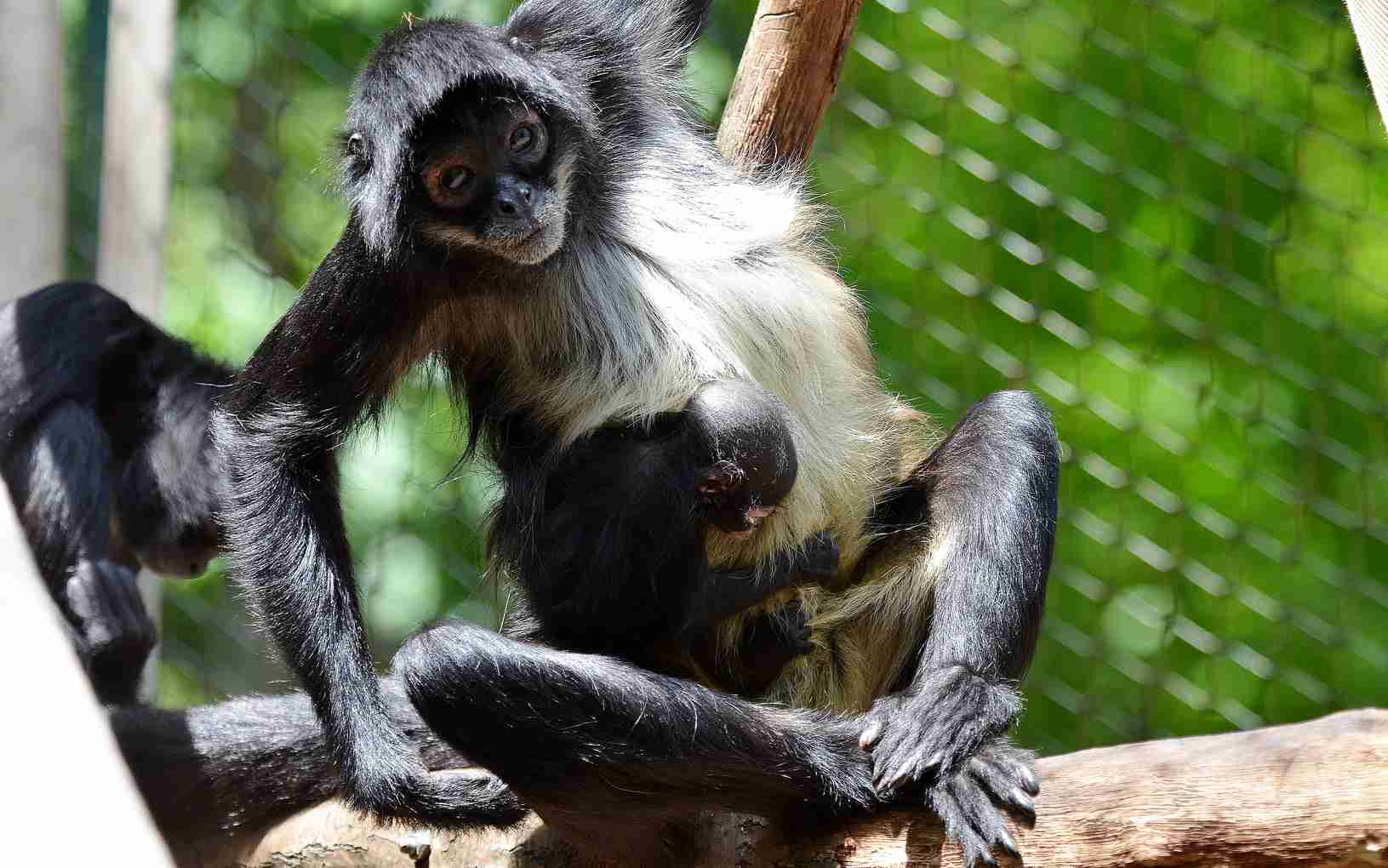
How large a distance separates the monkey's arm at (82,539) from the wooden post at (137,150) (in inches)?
35.2

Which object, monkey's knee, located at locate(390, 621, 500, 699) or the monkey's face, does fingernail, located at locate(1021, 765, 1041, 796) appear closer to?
monkey's knee, located at locate(390, 621, 500, 699)

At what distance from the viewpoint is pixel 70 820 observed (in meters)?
1.12

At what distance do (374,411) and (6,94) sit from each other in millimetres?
2410

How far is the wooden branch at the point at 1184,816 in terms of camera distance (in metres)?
1.81

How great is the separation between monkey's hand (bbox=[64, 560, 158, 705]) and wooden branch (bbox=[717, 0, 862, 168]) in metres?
1.94

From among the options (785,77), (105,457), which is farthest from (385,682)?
(105,457)

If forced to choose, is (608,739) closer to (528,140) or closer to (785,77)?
(528,140)

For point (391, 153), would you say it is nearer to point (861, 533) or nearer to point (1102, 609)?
point (861, 533)

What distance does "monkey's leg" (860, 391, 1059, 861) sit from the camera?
2223mm

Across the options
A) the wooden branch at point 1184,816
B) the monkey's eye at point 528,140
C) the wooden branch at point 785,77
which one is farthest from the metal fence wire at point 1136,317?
the wooden branch at point 1184,816

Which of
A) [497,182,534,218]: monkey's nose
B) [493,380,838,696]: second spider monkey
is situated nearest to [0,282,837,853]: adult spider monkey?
[493,380,838,696]: second spider monkey

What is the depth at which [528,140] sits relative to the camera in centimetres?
258

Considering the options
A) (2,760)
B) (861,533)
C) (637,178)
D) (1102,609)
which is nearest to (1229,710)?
(1102,609)

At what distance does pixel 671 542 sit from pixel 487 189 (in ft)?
2.12
